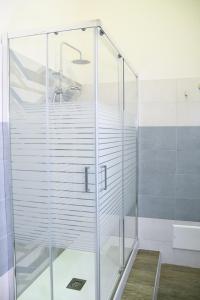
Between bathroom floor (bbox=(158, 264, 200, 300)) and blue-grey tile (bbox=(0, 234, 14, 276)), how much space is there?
142 centimetres

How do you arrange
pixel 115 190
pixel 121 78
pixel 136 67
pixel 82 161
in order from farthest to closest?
pixel 136 67 < pixel 121 78 < pixel 115 190 < pixel 82 161

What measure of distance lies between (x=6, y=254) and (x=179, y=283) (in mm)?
1743

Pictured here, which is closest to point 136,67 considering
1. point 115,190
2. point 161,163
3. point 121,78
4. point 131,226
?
point 121,78

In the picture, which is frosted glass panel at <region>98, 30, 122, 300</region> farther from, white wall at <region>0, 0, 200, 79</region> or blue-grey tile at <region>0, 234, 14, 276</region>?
white wall at <region>0, 0, 200, 79</region>

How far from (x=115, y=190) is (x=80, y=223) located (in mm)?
497

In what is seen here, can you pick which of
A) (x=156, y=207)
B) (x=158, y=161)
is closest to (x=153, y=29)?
(x=158, y=161)

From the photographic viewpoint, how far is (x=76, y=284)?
2102 mm

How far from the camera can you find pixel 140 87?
9.98 feet

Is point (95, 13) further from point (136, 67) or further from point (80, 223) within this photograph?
point (80, 223)

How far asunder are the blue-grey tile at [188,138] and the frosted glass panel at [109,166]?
37.1 inches

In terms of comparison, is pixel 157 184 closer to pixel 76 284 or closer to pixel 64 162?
pixel 76 284

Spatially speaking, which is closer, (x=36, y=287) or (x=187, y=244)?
(x=36, y=287)

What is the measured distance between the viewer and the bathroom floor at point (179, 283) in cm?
251

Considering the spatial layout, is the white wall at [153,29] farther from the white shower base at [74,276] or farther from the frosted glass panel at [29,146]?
the white shower base at [74,276]
